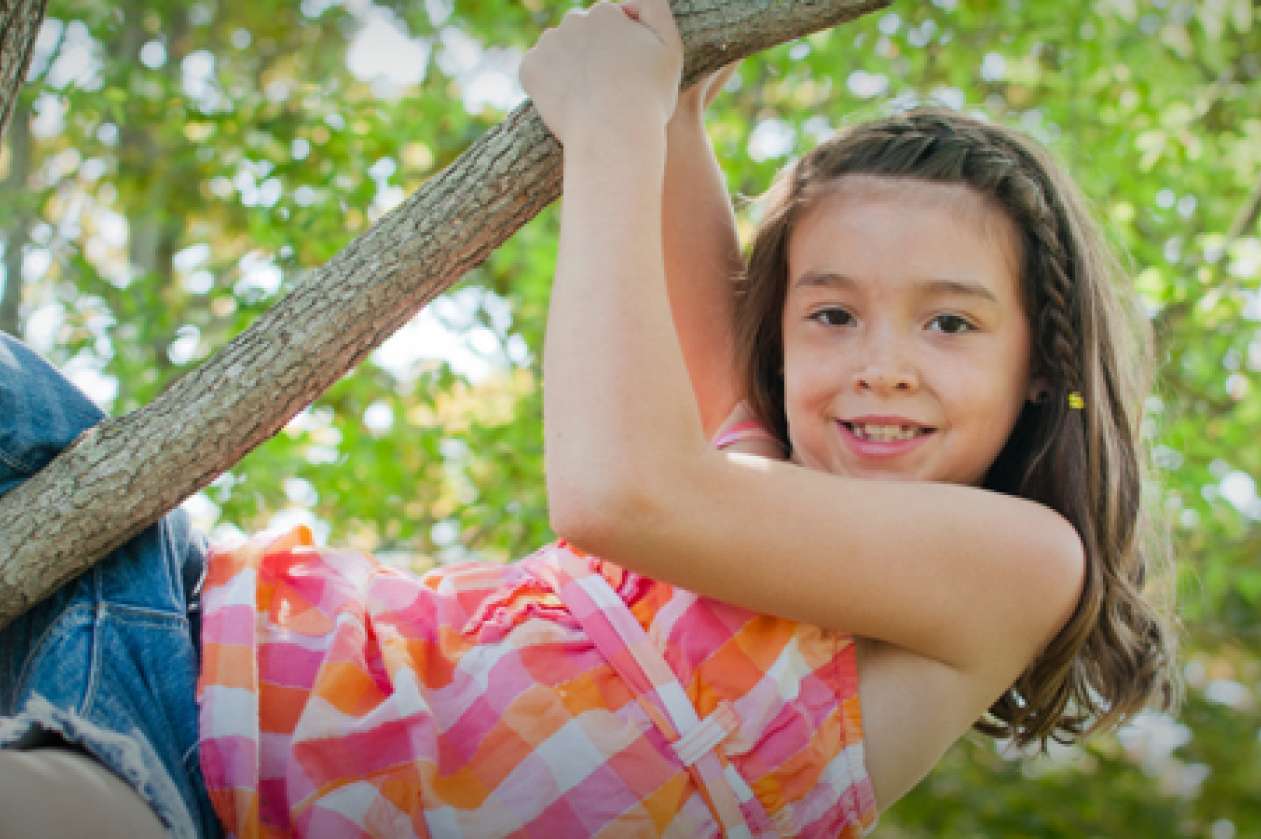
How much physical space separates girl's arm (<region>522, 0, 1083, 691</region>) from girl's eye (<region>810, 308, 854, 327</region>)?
0.31 m

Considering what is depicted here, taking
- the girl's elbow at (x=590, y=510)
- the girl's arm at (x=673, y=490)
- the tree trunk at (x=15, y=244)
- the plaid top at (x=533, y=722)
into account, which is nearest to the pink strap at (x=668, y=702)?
the plaid top at (x=533, y=722)

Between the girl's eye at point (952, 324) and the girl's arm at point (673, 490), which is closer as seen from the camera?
the girl's arm at point (673, 490)

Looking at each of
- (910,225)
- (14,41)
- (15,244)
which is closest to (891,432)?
(910,225)

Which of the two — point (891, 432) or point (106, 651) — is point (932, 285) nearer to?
point (891, 432)

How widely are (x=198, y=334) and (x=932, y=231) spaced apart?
95.1 inches

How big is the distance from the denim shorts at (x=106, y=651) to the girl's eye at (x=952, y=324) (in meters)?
1.17

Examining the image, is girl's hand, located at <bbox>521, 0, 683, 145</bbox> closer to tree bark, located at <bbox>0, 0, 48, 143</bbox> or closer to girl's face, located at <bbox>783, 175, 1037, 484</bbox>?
girl's face, located at <bbox>783, 175, 1037, 484</bbox>

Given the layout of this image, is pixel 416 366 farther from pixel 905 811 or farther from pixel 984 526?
pixel 905 811

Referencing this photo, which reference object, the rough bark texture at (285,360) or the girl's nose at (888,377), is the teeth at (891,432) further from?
the rough bark texture at (285,360)

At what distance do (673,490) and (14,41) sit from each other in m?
1.16

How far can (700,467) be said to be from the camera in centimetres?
153

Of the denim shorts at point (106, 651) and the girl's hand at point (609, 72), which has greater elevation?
the girl's hand at point (609, 72)

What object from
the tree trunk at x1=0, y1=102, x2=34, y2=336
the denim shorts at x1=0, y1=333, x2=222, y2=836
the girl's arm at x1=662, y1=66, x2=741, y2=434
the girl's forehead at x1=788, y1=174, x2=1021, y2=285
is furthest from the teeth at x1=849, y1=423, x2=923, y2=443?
the tree trunk at x1=0, y1=102, x2=34, y2=336

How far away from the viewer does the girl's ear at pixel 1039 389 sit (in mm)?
1957
